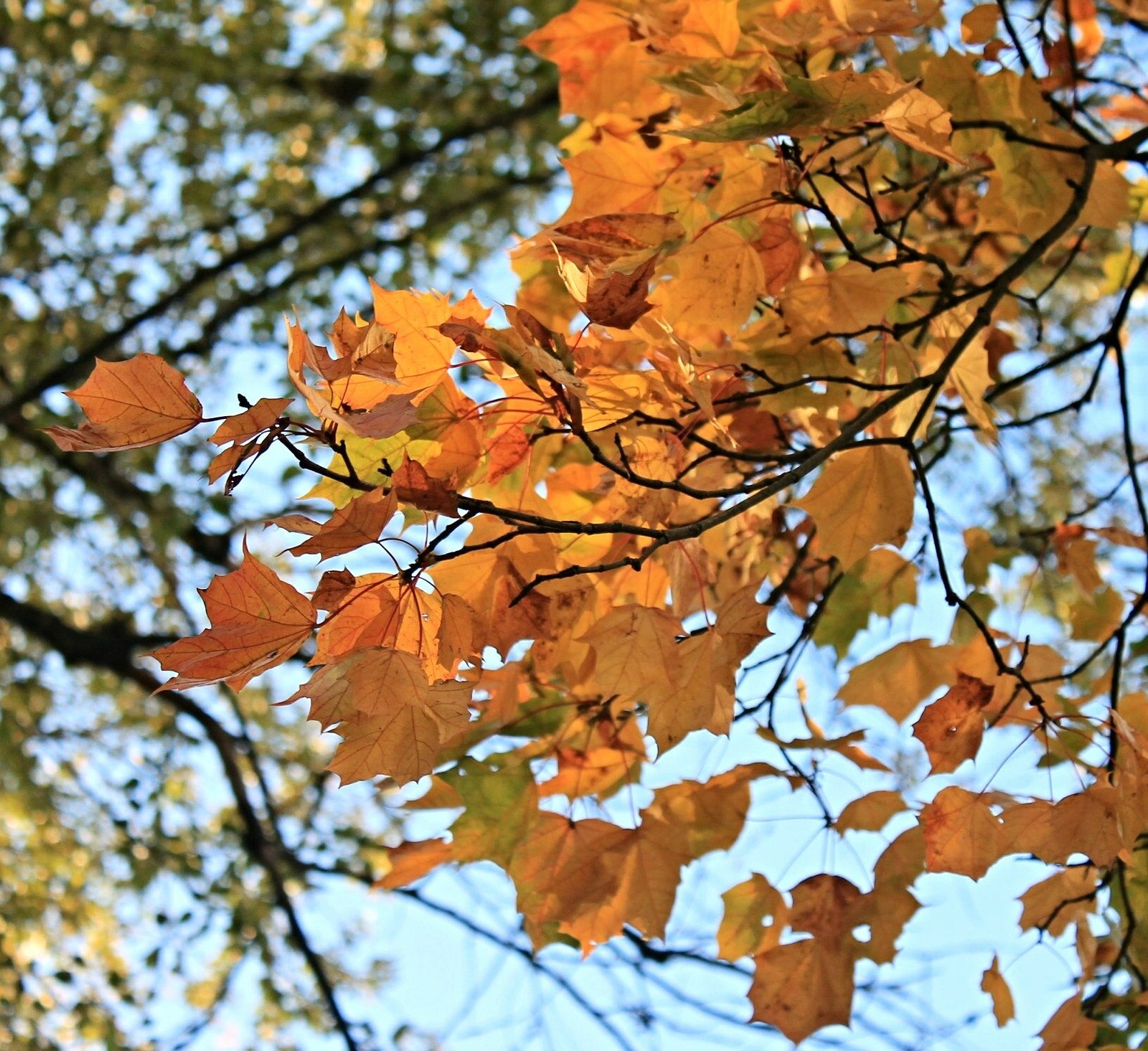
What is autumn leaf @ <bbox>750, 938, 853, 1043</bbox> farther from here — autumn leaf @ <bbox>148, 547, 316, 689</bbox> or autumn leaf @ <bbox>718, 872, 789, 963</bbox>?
autumn leaf @ <bbox>148, 547, 316, 689</bbox>

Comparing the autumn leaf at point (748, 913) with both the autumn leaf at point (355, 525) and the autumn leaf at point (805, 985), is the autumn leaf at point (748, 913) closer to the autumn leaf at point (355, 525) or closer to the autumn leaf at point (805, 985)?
Answer: the autumn leaf at point (805, 985)

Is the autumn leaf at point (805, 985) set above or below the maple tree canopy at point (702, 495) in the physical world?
below

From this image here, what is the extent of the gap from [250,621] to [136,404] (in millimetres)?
181

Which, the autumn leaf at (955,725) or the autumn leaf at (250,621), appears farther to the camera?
the autumn leaf at (955,725)

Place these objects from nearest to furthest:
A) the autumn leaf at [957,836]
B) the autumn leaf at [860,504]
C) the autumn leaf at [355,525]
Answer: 1. the autumn leaf at [355,525]
2. the autumn leaf at [957,836]
3. the autumn leaf at [860,504]

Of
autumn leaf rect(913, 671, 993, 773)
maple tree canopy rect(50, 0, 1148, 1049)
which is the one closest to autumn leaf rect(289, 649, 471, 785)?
maple tree canopy rect(50, 0, 1148, 1049)

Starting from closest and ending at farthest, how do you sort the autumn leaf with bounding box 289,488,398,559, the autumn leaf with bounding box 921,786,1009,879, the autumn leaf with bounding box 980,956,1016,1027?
the autumn leaf with bounding box 289,488,398,559 < the autumn leaf with bounding box 921,786,1009,879 < the autumn leaf with bounding box 980,956,1016,1027

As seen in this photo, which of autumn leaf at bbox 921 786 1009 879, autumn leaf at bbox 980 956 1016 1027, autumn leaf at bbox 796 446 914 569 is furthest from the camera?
autumn leaf at bbox 980 956 1016 1027

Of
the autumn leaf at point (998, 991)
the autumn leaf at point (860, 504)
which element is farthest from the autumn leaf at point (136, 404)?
the autumn leaf at point (998, 991)

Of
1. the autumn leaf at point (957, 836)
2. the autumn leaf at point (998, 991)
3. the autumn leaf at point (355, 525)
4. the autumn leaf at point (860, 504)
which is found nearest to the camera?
the autumn leaf at point (355, 525)

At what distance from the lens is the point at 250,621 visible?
2.76 ft

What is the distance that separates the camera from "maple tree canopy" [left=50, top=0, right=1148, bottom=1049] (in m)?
0.84

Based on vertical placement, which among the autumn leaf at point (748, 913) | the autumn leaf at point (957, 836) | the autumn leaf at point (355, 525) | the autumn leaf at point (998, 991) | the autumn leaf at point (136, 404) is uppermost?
the autumn leaf at point (136, 404)

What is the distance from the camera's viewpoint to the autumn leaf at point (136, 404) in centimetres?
83
